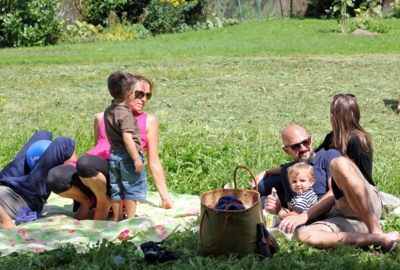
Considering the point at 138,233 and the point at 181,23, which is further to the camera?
the point at 181,23

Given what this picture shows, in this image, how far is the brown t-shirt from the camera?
3.83m

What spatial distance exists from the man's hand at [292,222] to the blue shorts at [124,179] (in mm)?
1182

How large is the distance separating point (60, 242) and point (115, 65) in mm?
10011

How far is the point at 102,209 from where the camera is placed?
4254mm

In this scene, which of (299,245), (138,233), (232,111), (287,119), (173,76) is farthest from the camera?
(173,76)

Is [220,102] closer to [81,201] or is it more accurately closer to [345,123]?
[81,201]

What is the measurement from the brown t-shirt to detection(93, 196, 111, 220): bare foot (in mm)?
506

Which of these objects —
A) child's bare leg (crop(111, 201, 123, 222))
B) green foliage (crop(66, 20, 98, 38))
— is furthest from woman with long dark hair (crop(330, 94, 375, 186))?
green foliage (crop(66, 20, 98, 38))

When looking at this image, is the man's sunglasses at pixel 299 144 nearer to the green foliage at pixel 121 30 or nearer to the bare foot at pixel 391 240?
the bare foot at pixel 391 240

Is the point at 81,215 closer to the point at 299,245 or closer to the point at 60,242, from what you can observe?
the point at 60,242

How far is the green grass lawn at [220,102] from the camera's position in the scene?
3883 mm

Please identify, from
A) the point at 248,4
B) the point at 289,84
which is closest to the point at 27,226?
the point at 289,84

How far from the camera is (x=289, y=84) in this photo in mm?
10289

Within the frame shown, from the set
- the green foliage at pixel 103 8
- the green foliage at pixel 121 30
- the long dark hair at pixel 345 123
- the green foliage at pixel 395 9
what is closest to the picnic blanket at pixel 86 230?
the long dark hair at pixel 345 123
